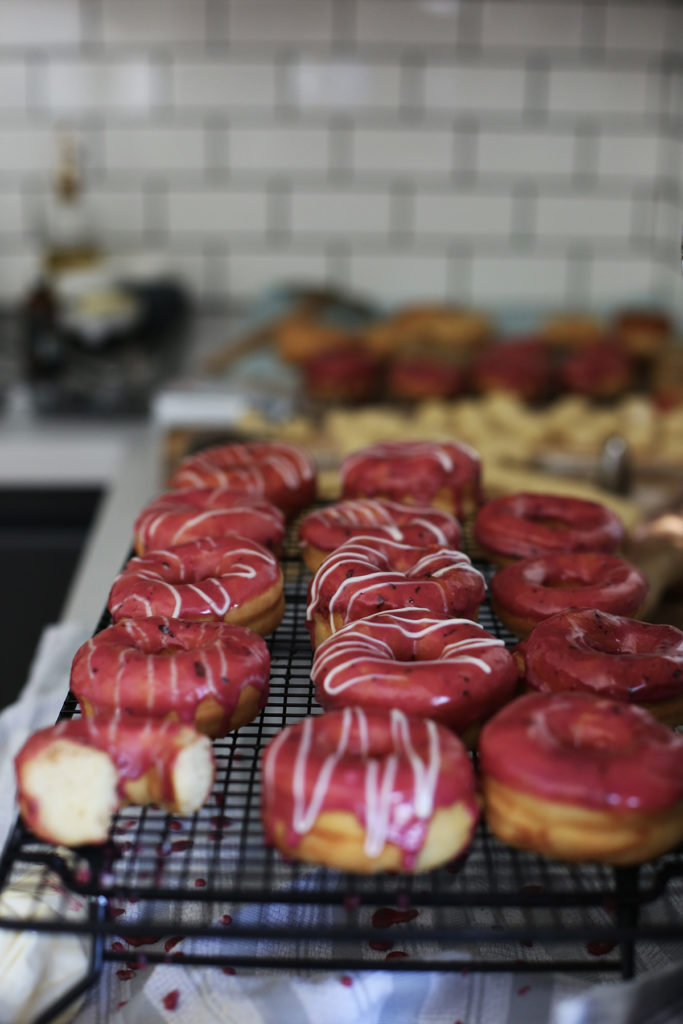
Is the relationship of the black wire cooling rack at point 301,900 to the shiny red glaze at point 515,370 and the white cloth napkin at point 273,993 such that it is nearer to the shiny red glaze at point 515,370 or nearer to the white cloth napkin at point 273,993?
the white cloth napkin at point 273,993

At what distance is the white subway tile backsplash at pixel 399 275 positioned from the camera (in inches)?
104

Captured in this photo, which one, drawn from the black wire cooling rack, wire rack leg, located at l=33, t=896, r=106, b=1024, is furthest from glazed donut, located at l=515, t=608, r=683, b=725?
wire rack leg, located at l=33, t=896, r=106, b=1024

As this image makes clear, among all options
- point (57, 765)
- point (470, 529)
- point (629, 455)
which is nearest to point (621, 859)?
point (57, 765)

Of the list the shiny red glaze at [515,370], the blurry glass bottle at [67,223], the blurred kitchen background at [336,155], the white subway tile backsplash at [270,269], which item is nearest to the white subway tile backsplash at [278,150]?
the blurred kitchen background at [336,155]

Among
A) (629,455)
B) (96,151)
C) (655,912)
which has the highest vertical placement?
(96,151)

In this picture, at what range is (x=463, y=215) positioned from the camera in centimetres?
261

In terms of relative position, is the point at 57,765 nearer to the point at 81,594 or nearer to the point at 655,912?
the point at 655,912

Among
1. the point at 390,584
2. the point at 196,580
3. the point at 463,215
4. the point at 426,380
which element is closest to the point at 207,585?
the point at 196,580

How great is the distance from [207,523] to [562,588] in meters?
0.32

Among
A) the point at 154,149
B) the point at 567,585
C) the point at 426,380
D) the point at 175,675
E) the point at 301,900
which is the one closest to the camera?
the point at 301,900

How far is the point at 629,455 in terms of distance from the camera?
64.9 inches

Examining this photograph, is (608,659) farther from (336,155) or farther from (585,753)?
(336,155)

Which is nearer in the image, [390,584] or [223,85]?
[390,584]

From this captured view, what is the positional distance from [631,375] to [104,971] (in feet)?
5.20
